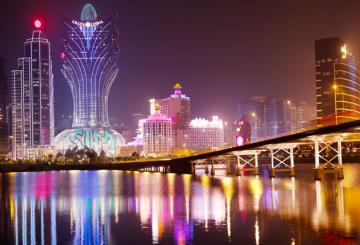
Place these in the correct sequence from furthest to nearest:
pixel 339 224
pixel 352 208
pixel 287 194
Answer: pixel 287 194 → pixel 352 208 → pixel 339 224

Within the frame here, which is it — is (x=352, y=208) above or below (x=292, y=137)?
below

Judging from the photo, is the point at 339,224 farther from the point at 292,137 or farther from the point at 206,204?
the point at 292,137

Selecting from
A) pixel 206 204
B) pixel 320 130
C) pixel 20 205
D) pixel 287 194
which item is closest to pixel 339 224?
pixel 206 204

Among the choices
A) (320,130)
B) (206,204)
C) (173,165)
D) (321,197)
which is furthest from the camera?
(173,165)

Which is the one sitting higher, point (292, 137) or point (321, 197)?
point (292, 137)

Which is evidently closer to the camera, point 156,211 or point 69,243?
point 69,243

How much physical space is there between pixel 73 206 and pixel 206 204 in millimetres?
11781

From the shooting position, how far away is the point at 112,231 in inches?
1442

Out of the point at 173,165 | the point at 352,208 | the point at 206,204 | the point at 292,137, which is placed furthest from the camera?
the point at 173,165

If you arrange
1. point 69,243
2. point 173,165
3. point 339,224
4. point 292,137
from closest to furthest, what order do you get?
point 69,243 → point 339,224 → point 292,137 → point 173,165

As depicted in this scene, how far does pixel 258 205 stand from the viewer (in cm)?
4934

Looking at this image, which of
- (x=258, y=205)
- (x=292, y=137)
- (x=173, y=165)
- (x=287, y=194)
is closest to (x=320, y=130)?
(x=292, y=137)

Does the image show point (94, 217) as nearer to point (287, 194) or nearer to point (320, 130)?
point (287, 194)

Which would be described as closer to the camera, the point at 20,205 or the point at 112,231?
the point at 112,231
